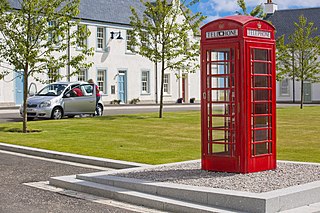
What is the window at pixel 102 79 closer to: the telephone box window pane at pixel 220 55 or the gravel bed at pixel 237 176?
the gravel bed at pixel 237 176

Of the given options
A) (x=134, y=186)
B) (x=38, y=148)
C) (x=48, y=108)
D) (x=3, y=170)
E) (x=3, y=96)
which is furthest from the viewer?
(x=3, y=96)

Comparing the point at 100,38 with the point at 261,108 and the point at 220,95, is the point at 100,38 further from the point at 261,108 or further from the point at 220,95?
the point at 261,108

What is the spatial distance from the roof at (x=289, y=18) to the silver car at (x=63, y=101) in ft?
124

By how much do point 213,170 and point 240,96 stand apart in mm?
1366

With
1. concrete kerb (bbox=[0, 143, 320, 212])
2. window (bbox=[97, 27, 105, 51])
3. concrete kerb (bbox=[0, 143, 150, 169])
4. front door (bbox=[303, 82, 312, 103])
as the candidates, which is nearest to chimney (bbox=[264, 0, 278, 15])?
front door (bbox=[303, 82, 312, 103])

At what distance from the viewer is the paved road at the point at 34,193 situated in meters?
7.83

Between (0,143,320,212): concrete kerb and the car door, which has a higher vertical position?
the car door

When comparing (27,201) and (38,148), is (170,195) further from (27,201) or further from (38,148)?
(38,148)

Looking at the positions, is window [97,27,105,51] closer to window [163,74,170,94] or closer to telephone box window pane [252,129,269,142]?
window [163,74,170,94]

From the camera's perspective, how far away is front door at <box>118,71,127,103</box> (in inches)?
1797

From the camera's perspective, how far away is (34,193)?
8.98m

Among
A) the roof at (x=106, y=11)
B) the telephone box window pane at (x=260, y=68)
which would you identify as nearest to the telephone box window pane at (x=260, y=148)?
the telephone box window pane at (x=260, y=68)

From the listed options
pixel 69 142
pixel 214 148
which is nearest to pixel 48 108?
pixel 69 142

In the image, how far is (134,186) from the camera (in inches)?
340
